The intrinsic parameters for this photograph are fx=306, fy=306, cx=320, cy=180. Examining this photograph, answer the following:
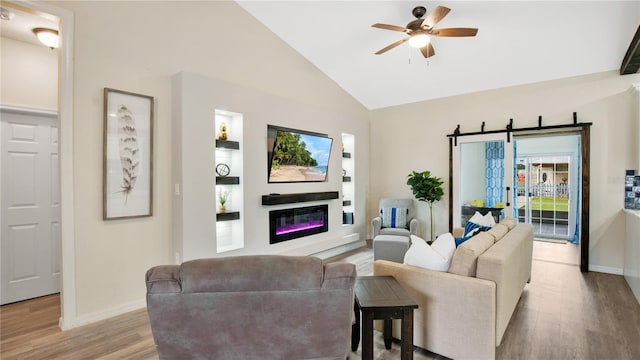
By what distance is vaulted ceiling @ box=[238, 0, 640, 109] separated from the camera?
134 inches

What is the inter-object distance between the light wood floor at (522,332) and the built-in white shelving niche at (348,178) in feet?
9.52

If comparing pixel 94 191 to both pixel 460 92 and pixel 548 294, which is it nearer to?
pixel 548 294

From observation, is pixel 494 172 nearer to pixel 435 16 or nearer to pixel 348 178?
pixel 348 178

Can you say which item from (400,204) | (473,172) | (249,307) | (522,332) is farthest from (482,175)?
(249,307)

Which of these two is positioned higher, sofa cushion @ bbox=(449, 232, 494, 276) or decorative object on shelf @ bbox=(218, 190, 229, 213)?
decorative object on shelf @ bbox=(218, 190, 229, 213)

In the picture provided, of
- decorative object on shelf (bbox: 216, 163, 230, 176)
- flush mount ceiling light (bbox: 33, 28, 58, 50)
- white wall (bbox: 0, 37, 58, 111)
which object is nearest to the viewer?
flush mount ceiling light (bbox: 33, 28, 58, 50)

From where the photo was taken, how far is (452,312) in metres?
2.07

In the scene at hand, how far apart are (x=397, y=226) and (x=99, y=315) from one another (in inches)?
162

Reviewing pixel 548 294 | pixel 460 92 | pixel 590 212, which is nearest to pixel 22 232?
pixel 548 294

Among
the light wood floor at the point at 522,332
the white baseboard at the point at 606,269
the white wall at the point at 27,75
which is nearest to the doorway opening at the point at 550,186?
the white baseboard at the point at 606,269

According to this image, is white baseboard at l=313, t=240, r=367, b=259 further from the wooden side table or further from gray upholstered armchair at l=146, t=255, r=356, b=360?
gray upholstered armchair at l=146, t=255, r=356, b=360

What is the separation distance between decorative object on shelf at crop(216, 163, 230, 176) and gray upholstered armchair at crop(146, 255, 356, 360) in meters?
2.59

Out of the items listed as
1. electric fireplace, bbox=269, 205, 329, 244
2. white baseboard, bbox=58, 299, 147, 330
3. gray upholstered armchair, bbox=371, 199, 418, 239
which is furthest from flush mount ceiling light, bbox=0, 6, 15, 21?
gray upholstered armchair, bbox=371, 199, 418, 239

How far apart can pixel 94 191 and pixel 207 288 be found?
2252 mm
